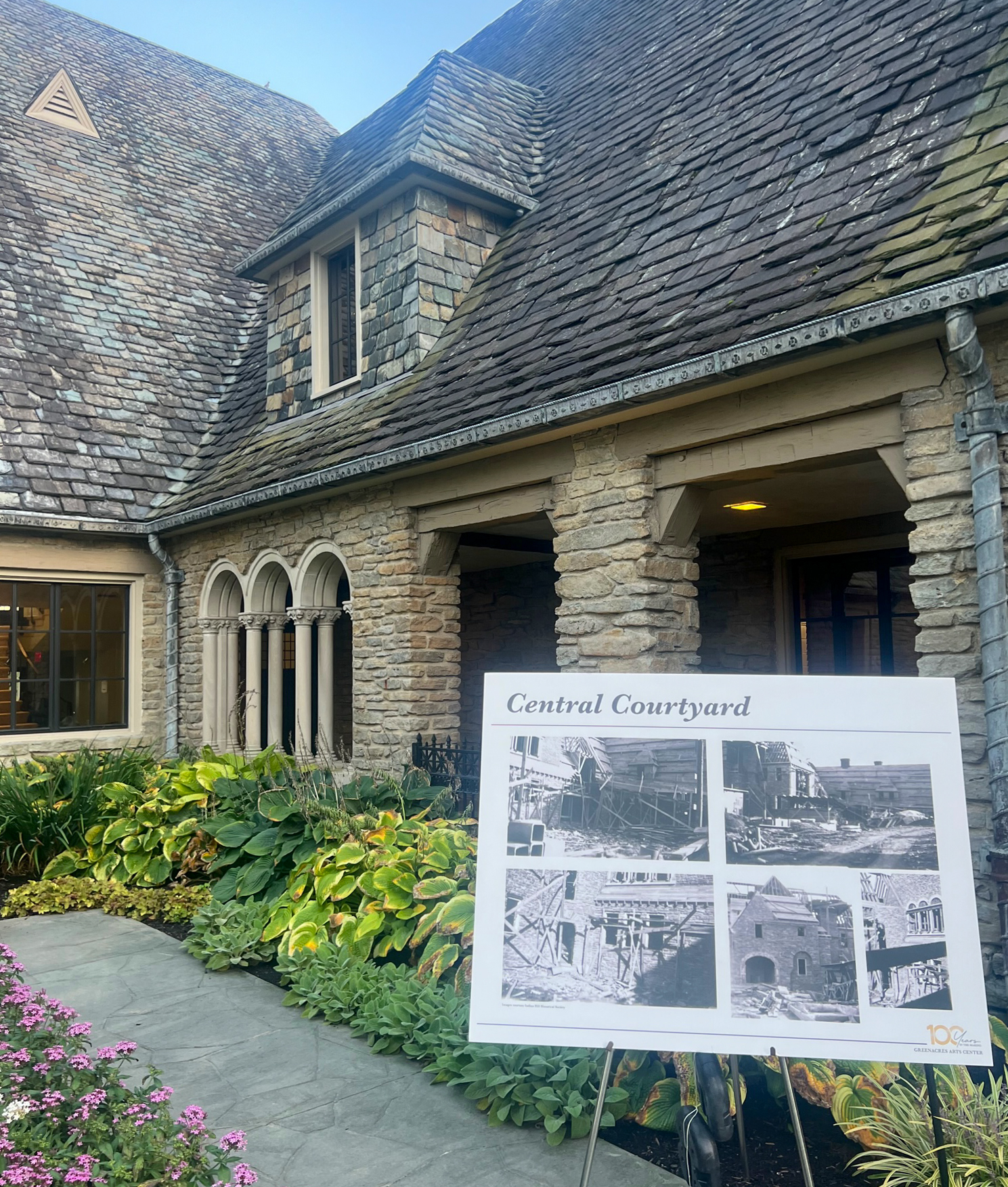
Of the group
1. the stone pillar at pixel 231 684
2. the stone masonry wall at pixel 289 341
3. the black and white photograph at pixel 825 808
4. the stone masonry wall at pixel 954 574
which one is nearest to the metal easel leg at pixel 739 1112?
the black and white photograph at pixel 825 808

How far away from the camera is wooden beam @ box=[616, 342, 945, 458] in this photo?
15.0 feet

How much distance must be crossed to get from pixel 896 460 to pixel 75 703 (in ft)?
30.4

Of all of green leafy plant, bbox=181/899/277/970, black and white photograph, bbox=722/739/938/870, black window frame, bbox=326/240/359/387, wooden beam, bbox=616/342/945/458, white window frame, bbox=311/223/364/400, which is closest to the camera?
black and white photograph, bbox=722/739/938/870

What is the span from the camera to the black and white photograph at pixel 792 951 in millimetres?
2514

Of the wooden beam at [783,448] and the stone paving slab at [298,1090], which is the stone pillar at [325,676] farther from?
the wooden beam at [783,448]

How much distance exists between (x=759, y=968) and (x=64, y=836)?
668 centimetres

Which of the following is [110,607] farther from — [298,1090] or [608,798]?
[608,798]

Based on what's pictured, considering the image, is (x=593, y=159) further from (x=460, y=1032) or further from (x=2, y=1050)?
(x=2, y=1050)

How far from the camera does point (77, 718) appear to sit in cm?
1073

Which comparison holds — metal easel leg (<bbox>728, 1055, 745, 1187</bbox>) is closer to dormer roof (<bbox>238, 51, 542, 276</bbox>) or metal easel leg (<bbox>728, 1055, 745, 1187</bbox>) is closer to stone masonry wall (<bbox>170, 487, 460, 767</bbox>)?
stone masonry wall (<bbox>170, 487, 460, 767</bbox>)

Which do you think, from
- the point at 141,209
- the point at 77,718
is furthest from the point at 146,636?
the point at 141,209

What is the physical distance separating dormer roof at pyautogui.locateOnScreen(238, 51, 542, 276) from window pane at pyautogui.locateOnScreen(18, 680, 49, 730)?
5.12 meters

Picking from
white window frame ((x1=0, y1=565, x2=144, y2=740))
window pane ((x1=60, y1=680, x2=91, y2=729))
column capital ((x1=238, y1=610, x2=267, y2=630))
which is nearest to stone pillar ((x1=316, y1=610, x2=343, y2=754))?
column capital ((x1=238, y1=610, x2=267, y2=630))

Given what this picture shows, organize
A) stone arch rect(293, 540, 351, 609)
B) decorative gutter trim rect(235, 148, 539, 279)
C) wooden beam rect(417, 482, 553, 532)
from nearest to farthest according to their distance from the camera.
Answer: wooden beam rect(417, 482, 553, 532) → decorative gutter trim rect(235, 148, 539, 279) → stone arch rect(293, 540, 351, 609)
